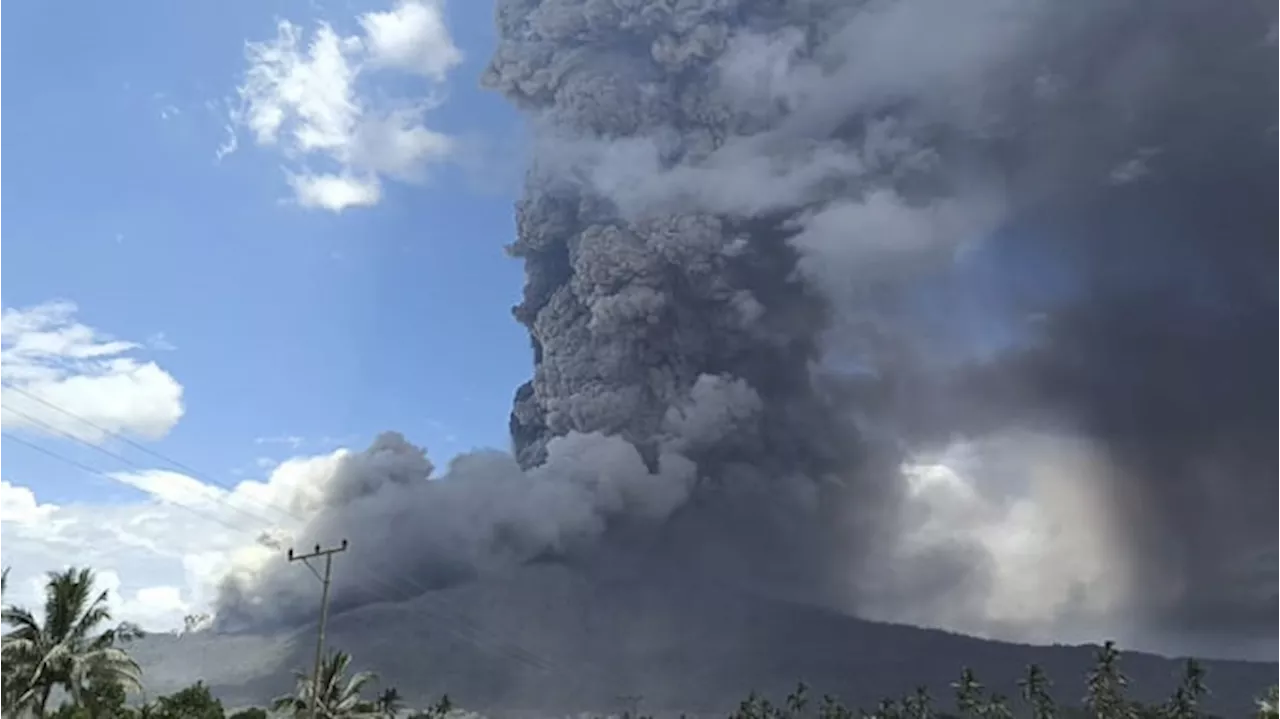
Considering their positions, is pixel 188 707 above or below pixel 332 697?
below

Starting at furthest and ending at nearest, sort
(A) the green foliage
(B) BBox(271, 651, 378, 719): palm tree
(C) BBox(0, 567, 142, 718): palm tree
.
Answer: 1. (A) the green foliage
2. (B) BBox(271, 651, 378, 719): palm tree
3. (C) BBox(0, 567, 142, 718): palm tree

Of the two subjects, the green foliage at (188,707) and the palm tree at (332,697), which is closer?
the palm tree at (332,697)

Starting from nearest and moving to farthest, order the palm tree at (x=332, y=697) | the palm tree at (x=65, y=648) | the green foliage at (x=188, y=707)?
the palm tree at (x=65, y=648), the palm tree at (x=332, y=697), the green foliage at (x=188, y=707)

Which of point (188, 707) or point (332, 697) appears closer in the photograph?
point (332, 697)

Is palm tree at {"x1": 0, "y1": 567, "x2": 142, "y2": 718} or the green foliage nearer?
palm tree at {"x1": 0, "y1": 567, "x2": 142, "y2": 718}

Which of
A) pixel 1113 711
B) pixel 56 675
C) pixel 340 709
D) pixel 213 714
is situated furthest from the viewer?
pixel 1113 711

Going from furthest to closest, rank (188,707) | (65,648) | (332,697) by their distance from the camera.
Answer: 1. (188,707)
2. (332,697)
3. (65,648)

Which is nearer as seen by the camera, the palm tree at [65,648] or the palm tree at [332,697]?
the palm tree at [65,648]

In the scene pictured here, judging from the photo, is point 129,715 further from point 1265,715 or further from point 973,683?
point 973,683

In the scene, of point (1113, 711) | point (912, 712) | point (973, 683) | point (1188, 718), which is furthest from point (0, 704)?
point (912, 712)

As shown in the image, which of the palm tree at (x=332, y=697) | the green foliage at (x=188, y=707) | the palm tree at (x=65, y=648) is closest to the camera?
the palm tree at (x=65, y=648)

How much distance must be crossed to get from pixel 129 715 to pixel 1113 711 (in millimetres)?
102081

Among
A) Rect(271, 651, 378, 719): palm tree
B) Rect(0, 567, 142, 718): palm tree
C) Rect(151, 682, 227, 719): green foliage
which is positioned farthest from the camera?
Rect(151, 682, 227, 719): green foliage

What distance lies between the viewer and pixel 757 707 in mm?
197375
